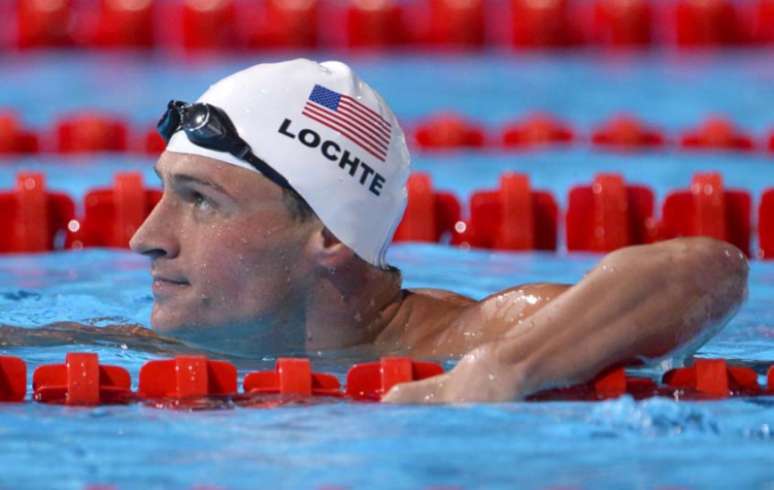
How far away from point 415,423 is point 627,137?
4340 mm

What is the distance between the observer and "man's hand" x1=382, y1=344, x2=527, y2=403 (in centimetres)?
266

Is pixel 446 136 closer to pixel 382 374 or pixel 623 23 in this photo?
pixel 623 23

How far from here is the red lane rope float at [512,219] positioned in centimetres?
509

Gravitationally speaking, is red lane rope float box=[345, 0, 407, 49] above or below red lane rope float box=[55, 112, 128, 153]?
above

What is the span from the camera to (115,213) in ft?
16.7

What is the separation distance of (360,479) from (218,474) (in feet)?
0.74

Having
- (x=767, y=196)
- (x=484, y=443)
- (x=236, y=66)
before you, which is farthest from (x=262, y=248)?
(x=236, y=66)

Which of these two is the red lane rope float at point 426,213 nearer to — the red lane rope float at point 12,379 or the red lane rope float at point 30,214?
the red lane rope float at point 30,214

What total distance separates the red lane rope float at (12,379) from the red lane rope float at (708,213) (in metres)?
2.59

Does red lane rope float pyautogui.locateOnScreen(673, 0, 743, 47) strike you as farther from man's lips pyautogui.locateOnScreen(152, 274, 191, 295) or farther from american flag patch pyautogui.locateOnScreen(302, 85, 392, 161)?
man's lips pyautogui.locateOnScreen(152, 274, 191, 295)

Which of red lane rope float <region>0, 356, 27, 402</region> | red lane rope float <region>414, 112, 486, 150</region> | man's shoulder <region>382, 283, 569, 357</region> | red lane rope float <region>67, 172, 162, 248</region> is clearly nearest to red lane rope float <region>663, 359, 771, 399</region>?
man's shoulder <region>382, 283, 569, 357</region>

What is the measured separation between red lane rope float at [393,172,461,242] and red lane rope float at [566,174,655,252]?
1.34 feet

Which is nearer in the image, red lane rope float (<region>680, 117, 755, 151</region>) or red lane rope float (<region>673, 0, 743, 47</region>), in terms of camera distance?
red lane rope float (<region>680, 117, 755, 151</region>)

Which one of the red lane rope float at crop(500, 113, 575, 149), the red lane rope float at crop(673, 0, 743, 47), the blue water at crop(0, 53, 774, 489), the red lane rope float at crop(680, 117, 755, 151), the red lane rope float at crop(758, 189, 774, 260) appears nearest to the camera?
the blue water at crop(0, 53, 774, 489)
